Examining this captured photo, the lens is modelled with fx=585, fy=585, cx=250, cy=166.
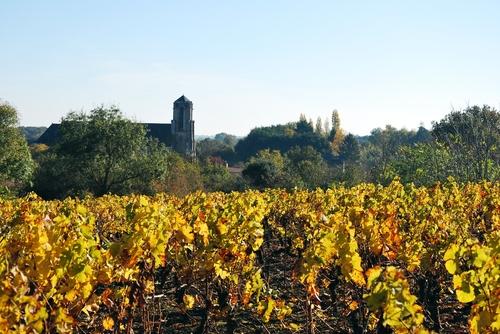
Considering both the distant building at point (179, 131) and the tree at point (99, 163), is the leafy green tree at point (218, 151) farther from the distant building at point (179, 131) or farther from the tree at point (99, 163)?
the tree at point (99, 163)

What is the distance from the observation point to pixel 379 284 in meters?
2.99

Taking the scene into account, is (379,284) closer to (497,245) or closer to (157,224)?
(497,245)

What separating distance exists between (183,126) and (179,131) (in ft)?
3.45

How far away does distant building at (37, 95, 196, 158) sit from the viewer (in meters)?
89.1

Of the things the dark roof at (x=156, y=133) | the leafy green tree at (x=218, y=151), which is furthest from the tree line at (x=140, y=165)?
the leafy green tree at (x=218, y=151)

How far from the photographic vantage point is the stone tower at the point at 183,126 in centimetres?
8925

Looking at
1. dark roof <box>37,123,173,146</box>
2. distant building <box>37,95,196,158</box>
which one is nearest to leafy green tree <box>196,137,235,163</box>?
distant building <box>37,95,196,158</box>

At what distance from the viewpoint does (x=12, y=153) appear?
30719 mm

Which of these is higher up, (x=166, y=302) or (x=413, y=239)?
(x=413, y=239)

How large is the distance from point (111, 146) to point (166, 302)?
2554cm

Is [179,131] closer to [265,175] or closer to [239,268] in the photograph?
[265,175]

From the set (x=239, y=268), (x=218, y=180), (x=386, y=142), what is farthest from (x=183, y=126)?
(x=239, y=268)

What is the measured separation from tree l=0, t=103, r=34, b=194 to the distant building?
5467cm

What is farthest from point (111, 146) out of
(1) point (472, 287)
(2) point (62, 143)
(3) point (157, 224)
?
(1) point (472, 287)
